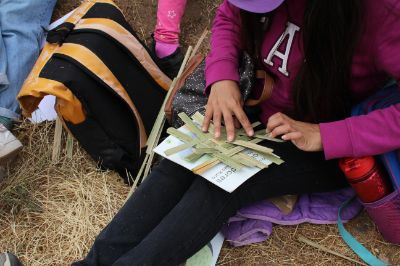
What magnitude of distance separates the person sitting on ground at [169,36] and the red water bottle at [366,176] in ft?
3.24

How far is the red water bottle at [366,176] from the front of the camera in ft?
4.41

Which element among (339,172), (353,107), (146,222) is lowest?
(146,222)

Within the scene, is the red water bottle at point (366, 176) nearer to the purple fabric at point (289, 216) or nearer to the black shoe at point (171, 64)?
the purple fabric at point (289, 216)

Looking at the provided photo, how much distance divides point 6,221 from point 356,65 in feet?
4.40

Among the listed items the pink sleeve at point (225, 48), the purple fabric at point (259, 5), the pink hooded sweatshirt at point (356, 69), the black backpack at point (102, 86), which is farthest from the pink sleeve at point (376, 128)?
the black backpack at point (102, 86)

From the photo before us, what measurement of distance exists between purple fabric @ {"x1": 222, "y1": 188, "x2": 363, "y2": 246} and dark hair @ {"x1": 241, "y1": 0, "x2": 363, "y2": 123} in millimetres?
316

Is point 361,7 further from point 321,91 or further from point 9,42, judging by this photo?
point 9,42

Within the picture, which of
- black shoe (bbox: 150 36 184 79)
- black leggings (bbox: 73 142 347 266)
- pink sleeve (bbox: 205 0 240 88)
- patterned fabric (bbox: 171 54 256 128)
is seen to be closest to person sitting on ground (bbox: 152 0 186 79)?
black shoe (bbox: 150 36 184 79)

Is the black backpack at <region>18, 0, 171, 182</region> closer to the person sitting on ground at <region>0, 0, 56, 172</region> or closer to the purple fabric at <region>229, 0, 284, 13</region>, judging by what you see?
the person sitting on ground at <region>0, 0, 56, 172</region>

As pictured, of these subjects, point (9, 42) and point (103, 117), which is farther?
point (9, 42)

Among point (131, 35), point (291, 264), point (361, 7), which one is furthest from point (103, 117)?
point (361, 7)

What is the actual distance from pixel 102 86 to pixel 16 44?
24.9 inches

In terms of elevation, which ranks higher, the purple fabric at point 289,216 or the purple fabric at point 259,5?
the purple fabric at point 259,5

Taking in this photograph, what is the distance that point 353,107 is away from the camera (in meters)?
1.44
